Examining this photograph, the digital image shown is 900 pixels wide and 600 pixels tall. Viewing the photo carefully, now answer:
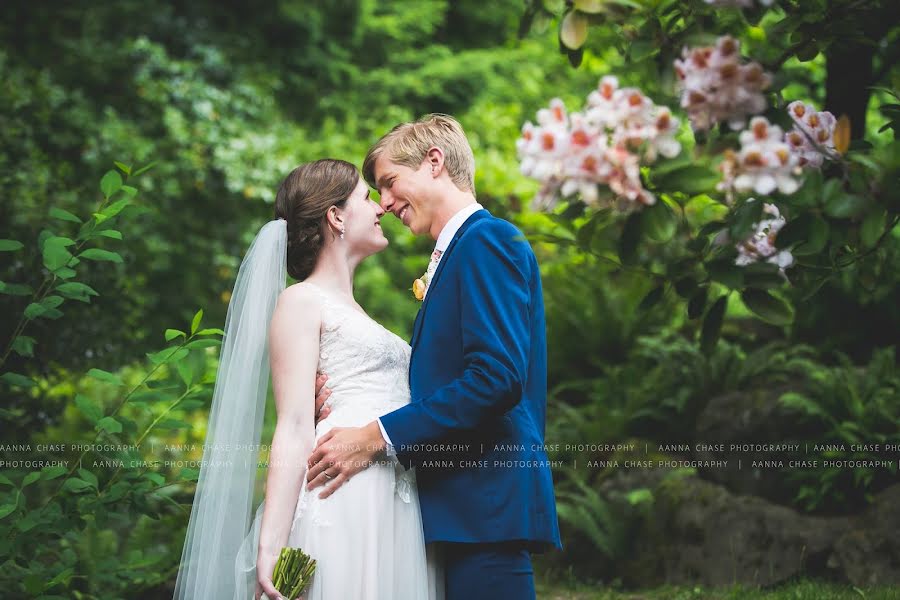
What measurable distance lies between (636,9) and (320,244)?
1494 millimetres

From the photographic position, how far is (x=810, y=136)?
1.88 meters

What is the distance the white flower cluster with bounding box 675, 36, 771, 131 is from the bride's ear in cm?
155

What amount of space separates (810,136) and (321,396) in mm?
1652

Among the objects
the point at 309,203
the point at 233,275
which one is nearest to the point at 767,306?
the point at 309,203

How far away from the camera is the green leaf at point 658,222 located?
1641 millimetres

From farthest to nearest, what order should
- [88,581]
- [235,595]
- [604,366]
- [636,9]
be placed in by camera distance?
[604,366]
[88,581]
[235,595]
[636,9]

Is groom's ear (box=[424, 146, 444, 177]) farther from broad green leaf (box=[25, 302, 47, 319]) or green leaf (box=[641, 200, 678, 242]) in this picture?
broad green leaf (box=[25, 302, 47, 319])

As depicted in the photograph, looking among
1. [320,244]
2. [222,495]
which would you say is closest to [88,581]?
[222,495]

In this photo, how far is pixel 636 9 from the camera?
1818mm

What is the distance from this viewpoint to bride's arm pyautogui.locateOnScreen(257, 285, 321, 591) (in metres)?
2.47

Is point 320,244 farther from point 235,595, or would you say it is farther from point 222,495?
point 235,595

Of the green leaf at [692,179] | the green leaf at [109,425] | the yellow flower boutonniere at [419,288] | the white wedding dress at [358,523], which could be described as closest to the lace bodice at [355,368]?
the white wedding dress at [358,523]

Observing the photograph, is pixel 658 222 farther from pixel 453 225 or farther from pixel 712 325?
pixel 453 225

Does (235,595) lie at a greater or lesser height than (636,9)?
lesser
